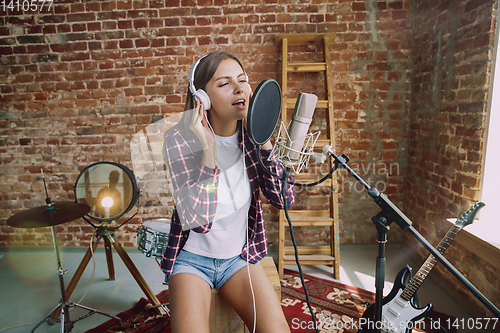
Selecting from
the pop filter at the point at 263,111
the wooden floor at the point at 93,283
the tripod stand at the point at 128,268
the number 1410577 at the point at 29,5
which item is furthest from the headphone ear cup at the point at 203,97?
the number 1410577 at the point at 29,5

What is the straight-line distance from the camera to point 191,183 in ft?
3.98

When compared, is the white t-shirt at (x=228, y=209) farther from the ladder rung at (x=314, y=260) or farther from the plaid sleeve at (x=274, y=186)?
the ladder rung at (x=314, y=260)

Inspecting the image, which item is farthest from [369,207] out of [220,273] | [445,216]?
[220,273]

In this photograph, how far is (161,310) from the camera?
6.13 ft

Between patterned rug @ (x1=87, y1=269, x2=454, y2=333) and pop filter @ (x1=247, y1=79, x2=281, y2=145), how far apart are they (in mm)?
1342

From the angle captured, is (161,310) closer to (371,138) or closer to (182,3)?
(371,138)

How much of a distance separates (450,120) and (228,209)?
64.6 inches

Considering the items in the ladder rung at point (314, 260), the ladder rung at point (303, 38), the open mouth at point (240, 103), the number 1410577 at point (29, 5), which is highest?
the number 1410577 at point (29, 5)

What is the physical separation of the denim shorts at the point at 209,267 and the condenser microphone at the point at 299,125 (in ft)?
1.99

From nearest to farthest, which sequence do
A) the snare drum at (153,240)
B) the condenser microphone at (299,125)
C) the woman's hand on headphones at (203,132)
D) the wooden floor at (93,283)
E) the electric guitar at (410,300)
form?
the condenser microphone at (299,125)
the woman's hand on headphones at (203,132)
the electric guitar at (410,300)
the snare drum at (153,240)
the wooden floor at (93,283)

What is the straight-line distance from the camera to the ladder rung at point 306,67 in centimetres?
226

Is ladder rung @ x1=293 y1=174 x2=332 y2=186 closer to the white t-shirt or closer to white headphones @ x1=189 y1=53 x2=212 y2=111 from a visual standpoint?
the white t-shirt

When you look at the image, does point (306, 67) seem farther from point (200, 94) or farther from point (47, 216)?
point (47, 216)

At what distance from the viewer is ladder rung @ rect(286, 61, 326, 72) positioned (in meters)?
2.26
